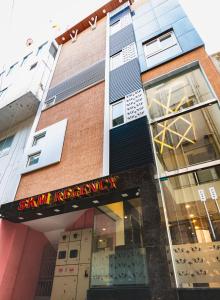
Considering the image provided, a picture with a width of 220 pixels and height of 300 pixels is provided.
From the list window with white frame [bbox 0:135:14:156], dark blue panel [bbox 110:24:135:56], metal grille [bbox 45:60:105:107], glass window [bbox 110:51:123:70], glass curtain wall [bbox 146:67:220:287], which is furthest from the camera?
window with white frame [bbox 0:135:14:156]

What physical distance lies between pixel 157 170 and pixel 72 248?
5.79 meters

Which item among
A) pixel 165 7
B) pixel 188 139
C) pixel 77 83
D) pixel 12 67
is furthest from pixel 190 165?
pixel 12 67

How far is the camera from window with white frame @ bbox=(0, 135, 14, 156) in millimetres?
14042

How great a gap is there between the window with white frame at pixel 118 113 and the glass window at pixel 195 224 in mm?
3709

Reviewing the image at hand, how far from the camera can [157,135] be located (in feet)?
24.8

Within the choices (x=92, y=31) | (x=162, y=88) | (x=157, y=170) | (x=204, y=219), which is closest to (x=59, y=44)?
(x=92, y=31)

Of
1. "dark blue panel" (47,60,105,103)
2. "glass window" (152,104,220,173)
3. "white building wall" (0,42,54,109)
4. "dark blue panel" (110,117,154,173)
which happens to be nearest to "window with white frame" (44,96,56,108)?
"dark blue panel" (47,60,105,103)

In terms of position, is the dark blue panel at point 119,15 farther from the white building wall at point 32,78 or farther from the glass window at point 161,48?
the glass window at point 161,48

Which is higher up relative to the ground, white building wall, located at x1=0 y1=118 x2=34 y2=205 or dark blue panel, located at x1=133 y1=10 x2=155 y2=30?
dark blue panel, located at x1=133 y1=10 x2=155 y2=30

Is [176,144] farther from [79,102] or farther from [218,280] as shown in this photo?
[79,102]

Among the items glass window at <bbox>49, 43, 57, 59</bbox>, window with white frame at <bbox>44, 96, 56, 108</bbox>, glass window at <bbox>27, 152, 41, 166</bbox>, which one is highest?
glass window at <bbox>49, 43, 57, 59</bbox>

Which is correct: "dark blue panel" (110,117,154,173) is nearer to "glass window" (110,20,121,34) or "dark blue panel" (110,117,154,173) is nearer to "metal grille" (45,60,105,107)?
"metal grille" (45,60,105,107)

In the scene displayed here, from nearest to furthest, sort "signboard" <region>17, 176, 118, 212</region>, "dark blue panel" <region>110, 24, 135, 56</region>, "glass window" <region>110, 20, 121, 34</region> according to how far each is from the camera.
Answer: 1. "signboard" <region>17, 176, 118, 212</region>
2. "dark blue panel" <region>110, 24, 135, 56</region>
3. "glass window" <region>110, 20, 121, 34</region>

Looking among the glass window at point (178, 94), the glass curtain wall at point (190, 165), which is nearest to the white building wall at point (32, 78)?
the glass window at point (178, 94)
